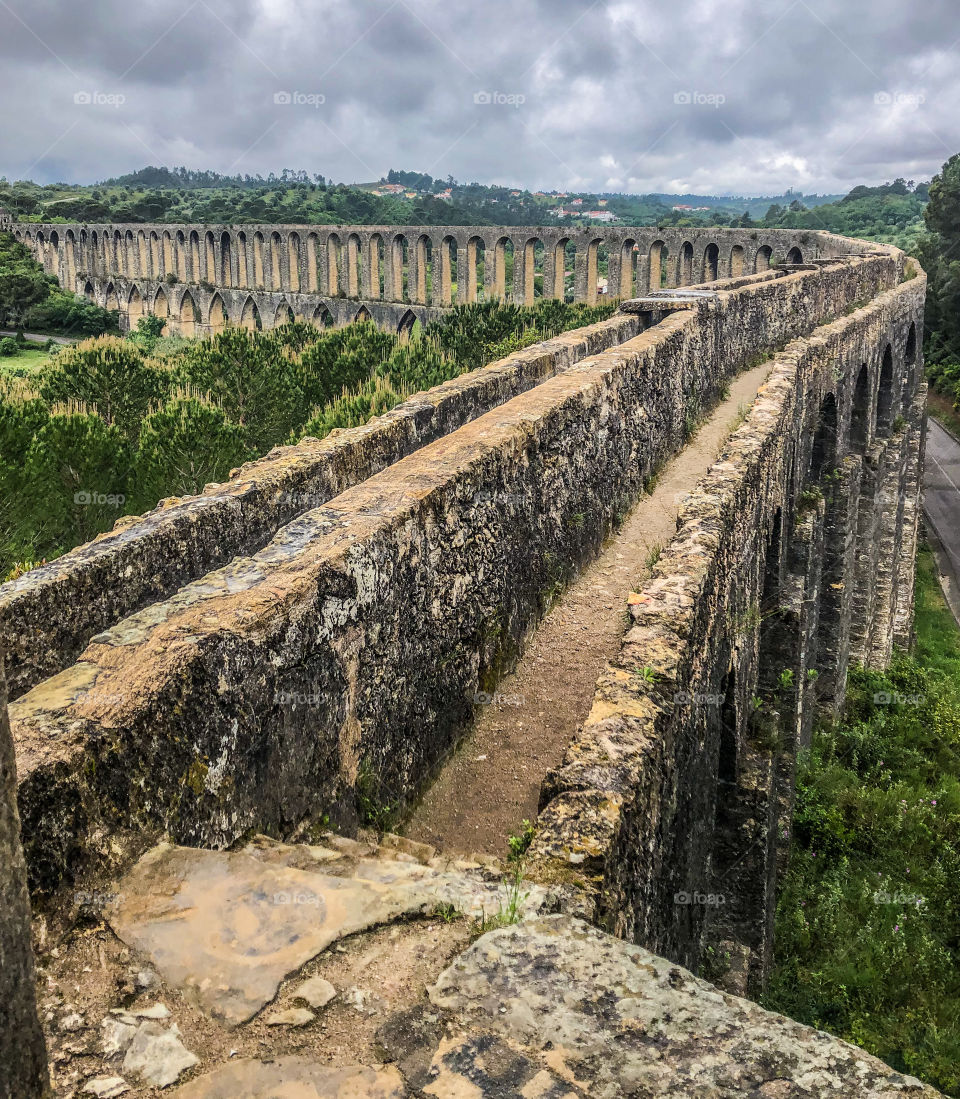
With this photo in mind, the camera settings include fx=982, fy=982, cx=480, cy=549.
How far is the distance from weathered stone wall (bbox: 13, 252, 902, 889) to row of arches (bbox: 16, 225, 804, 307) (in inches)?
1171

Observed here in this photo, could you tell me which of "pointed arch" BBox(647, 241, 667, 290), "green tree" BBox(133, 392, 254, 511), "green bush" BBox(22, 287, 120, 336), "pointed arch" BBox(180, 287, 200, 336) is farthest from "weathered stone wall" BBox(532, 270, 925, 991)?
"pointed arch" BBox(180, 287, 200, 336)

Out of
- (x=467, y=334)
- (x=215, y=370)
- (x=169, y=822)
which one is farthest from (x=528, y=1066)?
(x=467, y=334)

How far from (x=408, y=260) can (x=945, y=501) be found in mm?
27815

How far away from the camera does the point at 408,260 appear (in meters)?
49.0

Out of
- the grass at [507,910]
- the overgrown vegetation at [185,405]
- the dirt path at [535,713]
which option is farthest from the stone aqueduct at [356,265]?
the grass at [507,910]

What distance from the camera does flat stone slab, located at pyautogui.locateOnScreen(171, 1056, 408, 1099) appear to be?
2.04m

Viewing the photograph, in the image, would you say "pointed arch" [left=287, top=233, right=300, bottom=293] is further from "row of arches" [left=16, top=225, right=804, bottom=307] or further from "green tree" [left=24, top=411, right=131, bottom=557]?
"green tree" [left=24, top=411, right=131, bottom=557]

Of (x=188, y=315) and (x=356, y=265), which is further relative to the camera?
(x=188, y=315)

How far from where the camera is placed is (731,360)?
1234cm

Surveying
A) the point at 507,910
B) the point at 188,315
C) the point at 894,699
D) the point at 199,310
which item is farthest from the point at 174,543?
the point at 188,315

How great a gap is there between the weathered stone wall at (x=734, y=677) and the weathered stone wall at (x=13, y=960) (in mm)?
1598

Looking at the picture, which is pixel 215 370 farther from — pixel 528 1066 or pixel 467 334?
pixel 528 1066

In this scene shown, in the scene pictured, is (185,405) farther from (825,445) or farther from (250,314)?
(250,314)

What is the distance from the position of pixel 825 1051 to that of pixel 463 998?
814mm
